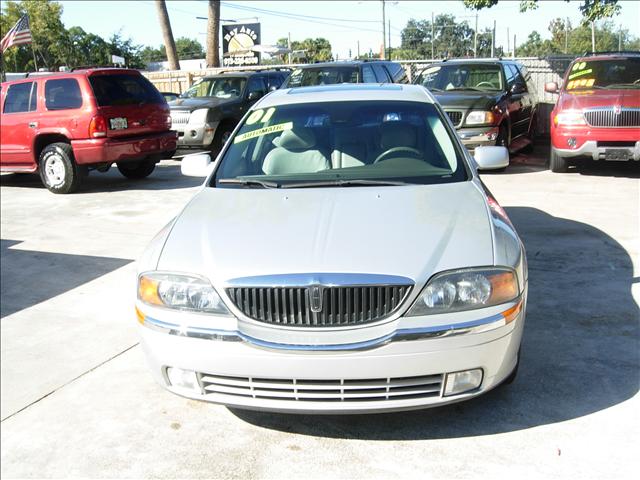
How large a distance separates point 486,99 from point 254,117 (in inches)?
281

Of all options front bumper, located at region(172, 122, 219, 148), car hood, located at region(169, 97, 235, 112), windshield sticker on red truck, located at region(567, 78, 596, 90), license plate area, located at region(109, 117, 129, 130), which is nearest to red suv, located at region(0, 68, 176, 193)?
license plate area, located at region(109, 117, 129, 130)

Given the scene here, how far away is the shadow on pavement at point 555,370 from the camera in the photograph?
130 inches

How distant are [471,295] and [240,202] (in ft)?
4.86

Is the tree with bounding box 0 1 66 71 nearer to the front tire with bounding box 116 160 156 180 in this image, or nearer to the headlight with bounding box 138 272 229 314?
the front tire with bounding box 116 160 156 180

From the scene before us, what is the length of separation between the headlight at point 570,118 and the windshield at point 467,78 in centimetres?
216

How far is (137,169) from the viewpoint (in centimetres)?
1188

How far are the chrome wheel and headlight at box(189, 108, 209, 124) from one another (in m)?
3.38

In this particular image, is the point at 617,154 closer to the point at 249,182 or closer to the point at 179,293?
the point at 249,182

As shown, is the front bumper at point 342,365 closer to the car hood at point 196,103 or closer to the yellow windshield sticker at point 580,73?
the yellow windshield sticker at point 580,73

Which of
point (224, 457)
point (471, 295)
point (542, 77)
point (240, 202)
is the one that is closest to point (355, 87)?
point (240, 202)

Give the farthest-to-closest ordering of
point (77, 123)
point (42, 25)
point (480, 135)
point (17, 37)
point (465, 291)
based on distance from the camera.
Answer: point (42, 25) → point (17, 37) → point (480, 135) → point (77, 123) → point (465, 291)

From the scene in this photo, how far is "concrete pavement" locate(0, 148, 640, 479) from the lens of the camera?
305cm

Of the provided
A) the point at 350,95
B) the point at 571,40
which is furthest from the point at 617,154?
the point at 571,40

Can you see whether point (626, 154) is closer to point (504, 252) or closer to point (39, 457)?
point (504, 252)
